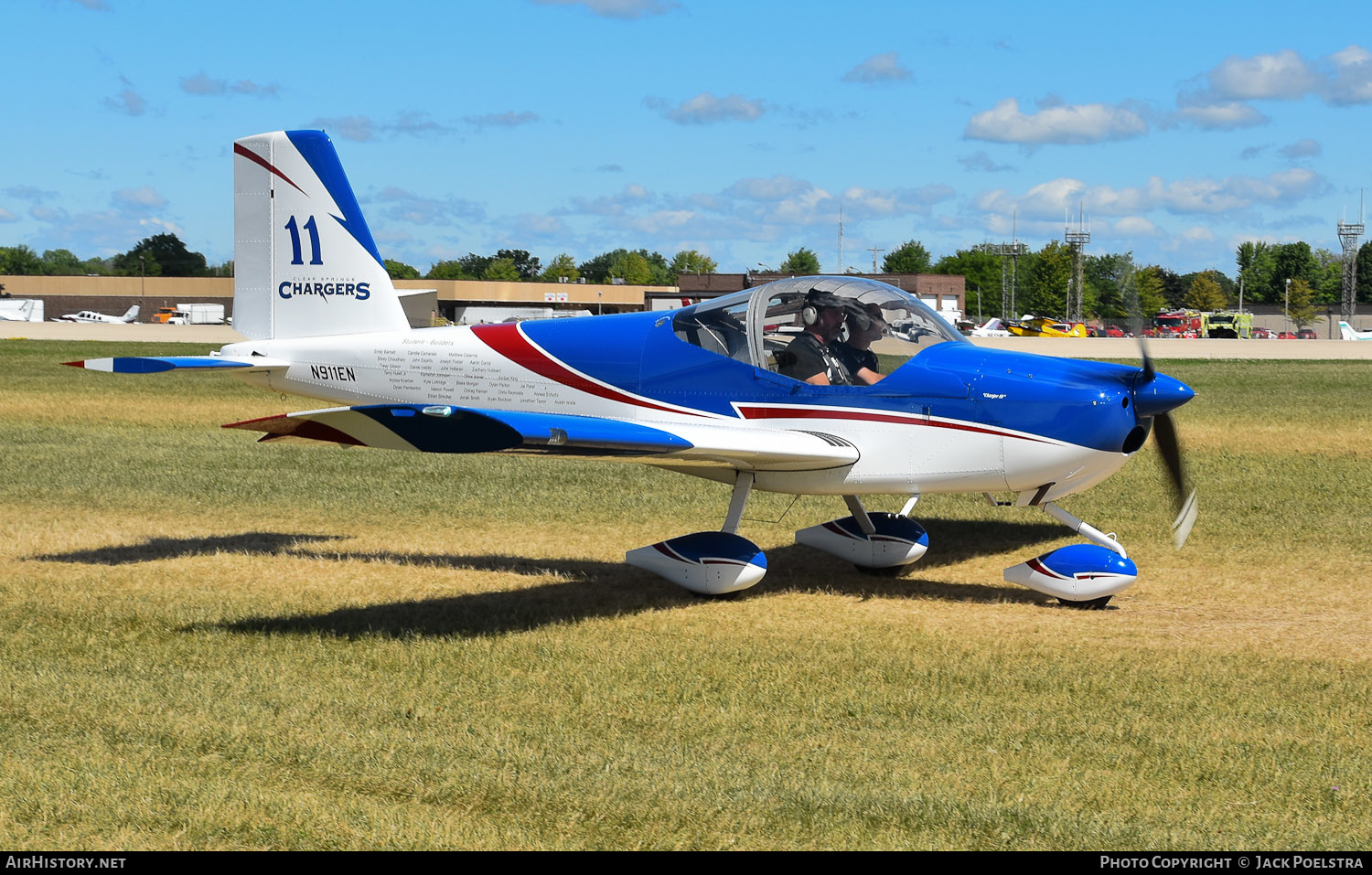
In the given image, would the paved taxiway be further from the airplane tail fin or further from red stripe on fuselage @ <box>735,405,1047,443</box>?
red stripe on fuselage @ <box>735,405,1047,443</box>

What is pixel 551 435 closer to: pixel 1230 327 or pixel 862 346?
pixel 862 346

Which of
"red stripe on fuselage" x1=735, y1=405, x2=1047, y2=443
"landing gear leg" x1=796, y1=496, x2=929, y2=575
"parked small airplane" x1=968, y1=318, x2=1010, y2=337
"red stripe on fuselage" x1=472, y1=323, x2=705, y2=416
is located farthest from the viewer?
"parked small airplane" x1=968, y1=318, x2=1010, y2=337

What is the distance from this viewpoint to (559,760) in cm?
539

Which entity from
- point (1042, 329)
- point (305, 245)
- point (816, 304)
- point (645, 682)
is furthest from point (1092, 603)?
point (1042, 329)

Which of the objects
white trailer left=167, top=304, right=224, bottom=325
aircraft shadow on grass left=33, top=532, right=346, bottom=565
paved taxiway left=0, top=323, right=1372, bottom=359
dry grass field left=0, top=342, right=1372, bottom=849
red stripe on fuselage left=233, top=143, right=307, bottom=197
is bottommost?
dry grass field left=0, top=342, right=1372, bottom=849

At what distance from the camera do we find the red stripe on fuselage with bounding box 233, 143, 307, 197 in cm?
1049

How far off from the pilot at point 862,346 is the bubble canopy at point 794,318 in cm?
1

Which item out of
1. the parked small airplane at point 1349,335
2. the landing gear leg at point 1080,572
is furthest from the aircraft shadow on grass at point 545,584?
the parked small airplane at point 1349,335

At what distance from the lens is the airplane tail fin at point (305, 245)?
34.4 ft

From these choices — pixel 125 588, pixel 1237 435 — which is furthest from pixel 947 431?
pixel 1237 435

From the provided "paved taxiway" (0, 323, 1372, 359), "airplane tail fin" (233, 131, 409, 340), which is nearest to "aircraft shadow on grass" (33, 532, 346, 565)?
"airplane tail fin" (233, 131, 409, 340)

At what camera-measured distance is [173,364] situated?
890 centimetres

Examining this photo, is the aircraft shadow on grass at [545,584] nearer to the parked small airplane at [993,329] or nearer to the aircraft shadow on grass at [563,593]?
the aircraft shadow on grass at [563,593]

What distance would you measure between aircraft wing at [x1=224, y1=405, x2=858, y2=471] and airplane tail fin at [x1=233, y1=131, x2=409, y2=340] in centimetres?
244
